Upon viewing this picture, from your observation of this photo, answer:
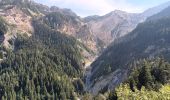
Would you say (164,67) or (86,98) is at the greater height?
(164,67)

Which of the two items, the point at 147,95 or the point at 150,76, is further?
the point at 150,76

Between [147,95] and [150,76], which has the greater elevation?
[147,95]

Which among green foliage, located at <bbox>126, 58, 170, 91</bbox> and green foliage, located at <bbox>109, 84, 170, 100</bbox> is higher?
green foliage, located at <bbox>109, 84, 170, 100</bbox>

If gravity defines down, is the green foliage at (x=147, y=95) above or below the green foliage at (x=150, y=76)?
above

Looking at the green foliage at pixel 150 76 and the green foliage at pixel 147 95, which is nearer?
the green foliage at pixel 147 95

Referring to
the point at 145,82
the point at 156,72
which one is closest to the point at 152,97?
the point at 145,82

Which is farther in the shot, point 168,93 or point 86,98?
point 86,98

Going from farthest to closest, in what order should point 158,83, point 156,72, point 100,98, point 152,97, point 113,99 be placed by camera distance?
point 100,98
point 156,72
point 158,83
point 113,99
point 152,97

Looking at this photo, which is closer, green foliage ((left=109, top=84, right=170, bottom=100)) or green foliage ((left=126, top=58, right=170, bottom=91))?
green foliage ((left=109, top=84, right=170, bottom=100))

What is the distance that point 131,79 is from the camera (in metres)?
127

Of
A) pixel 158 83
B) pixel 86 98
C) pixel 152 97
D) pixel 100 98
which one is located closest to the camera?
pixel 152 97

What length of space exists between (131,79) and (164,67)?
54.0 feet

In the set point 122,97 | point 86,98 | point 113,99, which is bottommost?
point 86,98

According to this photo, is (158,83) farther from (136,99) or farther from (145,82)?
(136,99)
